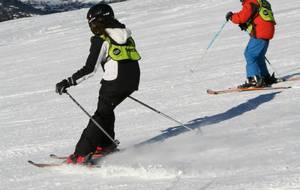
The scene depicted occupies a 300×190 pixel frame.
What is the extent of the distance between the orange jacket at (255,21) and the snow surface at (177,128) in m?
0.92

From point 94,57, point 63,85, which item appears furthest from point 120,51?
point 63,85

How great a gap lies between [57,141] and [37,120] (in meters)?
1.90

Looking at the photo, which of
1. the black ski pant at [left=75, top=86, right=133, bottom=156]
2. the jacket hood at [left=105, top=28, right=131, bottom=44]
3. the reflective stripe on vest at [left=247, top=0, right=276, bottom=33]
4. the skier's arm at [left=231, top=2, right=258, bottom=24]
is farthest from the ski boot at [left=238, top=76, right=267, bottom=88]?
the jacket hood at [left=105, top=28, right=131, bottom=44]

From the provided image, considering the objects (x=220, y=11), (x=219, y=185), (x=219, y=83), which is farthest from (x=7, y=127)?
(x=220, y=11)

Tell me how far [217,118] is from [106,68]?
1.97 metres

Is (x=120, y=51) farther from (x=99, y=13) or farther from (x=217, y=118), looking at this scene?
(x=217, y=118)

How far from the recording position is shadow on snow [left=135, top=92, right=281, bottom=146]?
6.55 metres

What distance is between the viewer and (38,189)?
5.16m

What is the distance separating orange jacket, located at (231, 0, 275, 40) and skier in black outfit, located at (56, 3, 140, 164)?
3.08 m

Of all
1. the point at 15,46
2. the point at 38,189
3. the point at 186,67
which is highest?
the point at 38,189

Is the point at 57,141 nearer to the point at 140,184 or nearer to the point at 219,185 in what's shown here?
the point at 140,184

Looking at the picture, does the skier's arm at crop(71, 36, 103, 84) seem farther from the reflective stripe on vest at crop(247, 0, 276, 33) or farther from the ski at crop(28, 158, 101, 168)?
the reflective stripe on vest at crop(247, 0, 276, 33)

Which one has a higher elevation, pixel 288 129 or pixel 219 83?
pixel 288 129

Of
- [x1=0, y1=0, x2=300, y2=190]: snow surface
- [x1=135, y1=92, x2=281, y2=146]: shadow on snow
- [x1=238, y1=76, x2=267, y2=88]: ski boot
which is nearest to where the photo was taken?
[x1=0, y1=0, x2=300, y2=190]: snow surface
